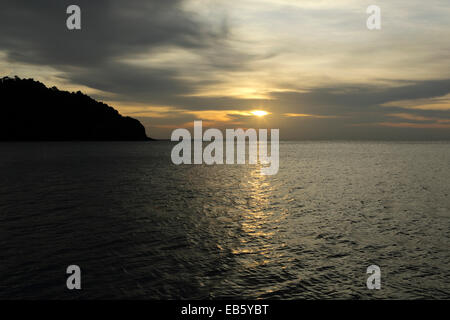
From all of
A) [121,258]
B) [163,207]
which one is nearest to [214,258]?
[121,258]

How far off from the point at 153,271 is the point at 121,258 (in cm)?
313

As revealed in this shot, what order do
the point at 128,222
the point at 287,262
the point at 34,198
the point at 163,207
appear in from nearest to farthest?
the point at 287,262
the point at 128,222
the point at 163,207
the point at 34,198

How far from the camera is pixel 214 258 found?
19.7m

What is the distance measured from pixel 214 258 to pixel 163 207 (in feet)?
57.6

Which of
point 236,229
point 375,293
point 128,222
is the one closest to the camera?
point 375,293
